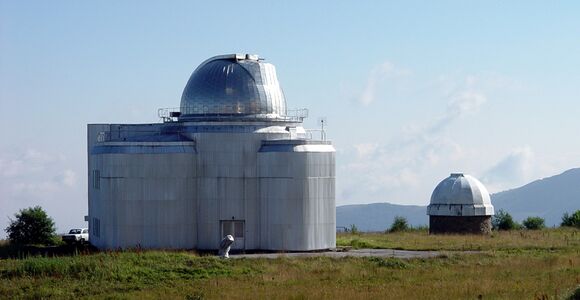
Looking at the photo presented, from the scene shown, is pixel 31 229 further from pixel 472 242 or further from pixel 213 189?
pixel 472 242

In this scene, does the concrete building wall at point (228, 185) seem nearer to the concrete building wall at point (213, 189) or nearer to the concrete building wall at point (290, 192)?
the concrete building wall at point (213, 189)

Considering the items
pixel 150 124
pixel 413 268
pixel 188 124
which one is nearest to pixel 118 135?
pixel 150 124

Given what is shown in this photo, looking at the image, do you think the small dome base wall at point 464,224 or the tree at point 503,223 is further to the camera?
the tree at point 503,223

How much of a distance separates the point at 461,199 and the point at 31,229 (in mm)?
27846

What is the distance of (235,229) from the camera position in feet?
172

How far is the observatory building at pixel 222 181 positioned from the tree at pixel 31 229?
7.40 m

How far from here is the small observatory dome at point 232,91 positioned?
174ft

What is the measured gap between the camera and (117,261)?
136 feet

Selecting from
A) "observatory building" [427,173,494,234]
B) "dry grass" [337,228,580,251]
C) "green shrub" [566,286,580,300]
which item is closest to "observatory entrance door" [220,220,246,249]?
"dry grass" [337,228,580,251]

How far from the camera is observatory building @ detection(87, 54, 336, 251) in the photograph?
51.2m

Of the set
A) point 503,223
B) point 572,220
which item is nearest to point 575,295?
point 503,223

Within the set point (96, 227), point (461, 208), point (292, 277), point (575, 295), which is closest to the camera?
point (575, 295)

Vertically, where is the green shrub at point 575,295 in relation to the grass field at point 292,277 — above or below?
above

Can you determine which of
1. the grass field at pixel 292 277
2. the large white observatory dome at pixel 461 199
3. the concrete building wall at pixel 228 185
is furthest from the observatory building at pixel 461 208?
the concrete building wall at pixel 228 185
